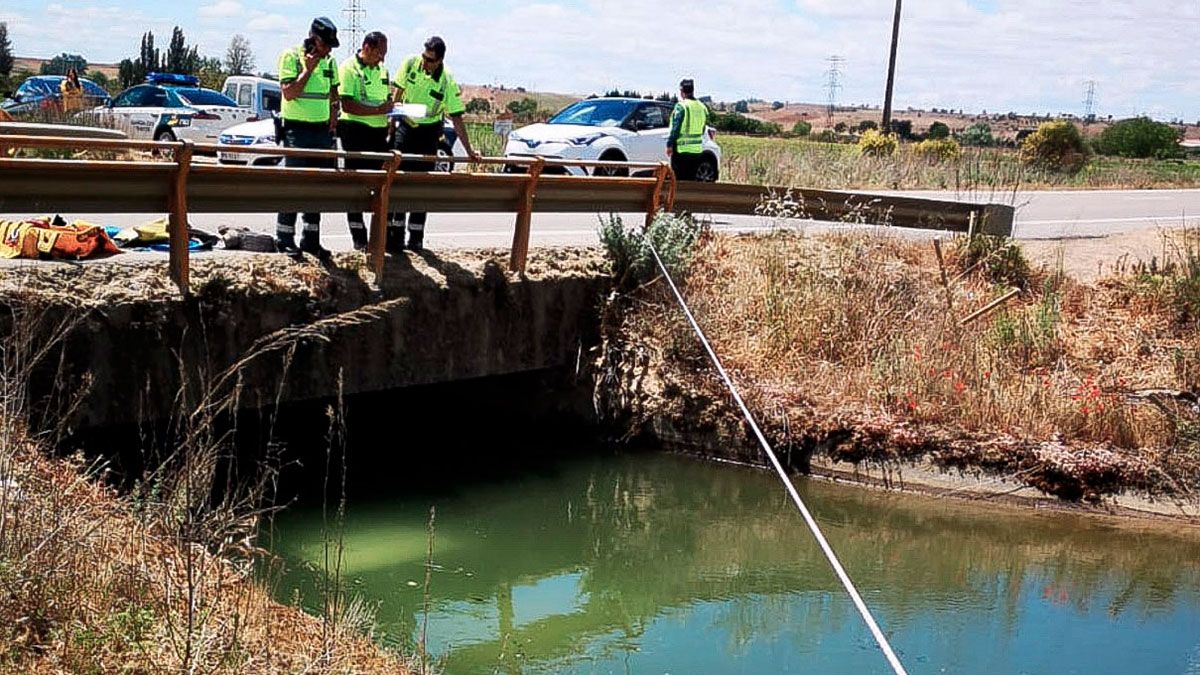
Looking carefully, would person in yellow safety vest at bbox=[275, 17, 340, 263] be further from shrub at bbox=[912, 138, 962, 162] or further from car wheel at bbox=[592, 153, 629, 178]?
shrub at bbox=[912, 138, 962, 162]

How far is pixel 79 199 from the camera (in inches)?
351

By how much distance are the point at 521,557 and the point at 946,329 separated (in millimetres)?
5394

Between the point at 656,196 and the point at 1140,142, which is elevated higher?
the point at 1140,142

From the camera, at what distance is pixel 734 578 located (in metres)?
10.2

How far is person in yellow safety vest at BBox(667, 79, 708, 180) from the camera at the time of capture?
593 inches

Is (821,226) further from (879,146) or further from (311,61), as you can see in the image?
(879,146)

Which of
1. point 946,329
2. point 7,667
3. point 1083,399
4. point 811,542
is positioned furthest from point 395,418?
point 7,667

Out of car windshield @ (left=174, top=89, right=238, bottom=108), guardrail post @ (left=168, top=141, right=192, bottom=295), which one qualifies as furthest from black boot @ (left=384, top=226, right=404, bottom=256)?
car windshield @ (left=174, top=89, right=238, bottom=108)

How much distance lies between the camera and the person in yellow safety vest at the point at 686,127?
15.1 m

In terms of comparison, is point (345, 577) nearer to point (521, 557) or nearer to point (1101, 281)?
point (521, 557)

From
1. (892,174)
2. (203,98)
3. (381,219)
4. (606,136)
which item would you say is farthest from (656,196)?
(892,174)

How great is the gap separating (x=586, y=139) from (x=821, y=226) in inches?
Result: 194

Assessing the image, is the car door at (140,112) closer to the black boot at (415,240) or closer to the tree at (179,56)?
the black boot at (415,240)

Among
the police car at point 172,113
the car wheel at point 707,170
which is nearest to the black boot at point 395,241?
the car wheel at point 707,170
